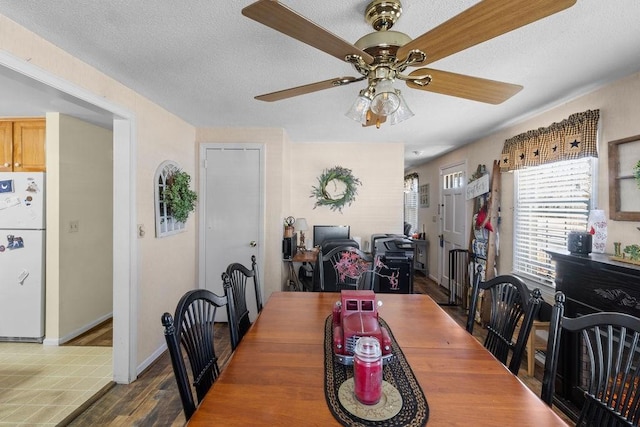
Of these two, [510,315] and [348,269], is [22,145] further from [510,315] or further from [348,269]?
[510,315]

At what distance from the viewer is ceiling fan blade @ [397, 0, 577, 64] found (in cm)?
83

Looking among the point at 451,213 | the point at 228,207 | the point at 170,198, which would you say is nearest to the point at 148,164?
the point at 170,198

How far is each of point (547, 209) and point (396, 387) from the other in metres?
2.63

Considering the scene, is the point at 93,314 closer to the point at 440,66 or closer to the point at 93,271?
the point at 93,271

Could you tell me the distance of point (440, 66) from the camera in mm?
1880

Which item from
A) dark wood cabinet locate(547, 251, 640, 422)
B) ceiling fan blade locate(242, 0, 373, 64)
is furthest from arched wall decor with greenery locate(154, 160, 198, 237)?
dark wood cabinet locate(547, 251, 640, 422)

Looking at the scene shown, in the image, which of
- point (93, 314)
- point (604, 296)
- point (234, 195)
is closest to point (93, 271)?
point (93, 314)

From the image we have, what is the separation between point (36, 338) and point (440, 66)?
4.36m

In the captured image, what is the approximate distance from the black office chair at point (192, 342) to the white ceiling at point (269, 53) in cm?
135

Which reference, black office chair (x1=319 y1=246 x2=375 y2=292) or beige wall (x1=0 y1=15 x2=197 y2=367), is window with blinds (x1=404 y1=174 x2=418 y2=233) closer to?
black office chair (x1=319 y1=246 x2=375 y2=292)

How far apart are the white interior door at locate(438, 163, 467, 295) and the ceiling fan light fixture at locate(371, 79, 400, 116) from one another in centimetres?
354

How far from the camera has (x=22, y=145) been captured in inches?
117

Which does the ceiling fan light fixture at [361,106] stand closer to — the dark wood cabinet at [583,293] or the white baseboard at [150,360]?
the dark wood cabinet at [583,293]

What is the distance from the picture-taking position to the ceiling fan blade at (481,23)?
32.6 inches
